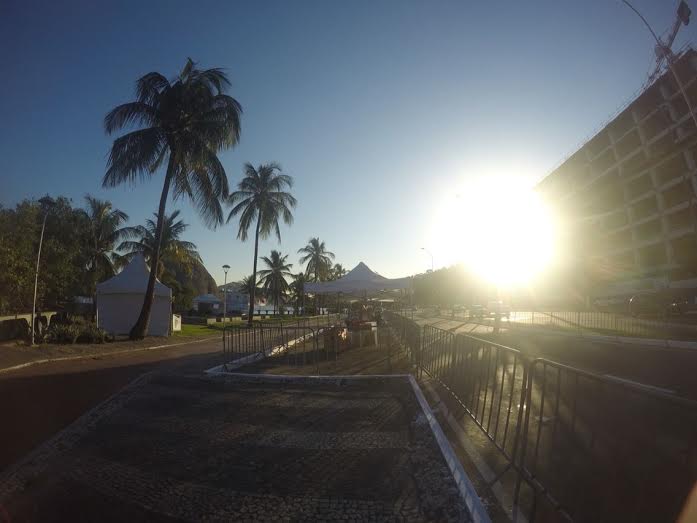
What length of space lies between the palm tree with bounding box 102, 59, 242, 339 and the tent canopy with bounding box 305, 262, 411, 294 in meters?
7.61

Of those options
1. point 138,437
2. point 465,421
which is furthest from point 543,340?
point 138,437

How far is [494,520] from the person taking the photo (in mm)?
3045

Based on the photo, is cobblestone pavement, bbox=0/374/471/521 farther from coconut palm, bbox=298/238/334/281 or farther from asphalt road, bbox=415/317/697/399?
coconut palm, bbox=298/238/334/281

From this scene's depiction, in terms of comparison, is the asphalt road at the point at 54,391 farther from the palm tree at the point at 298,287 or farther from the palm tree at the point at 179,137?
the palm tree at the point at 298,287

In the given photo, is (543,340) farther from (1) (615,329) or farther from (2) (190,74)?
(2) (190,74)

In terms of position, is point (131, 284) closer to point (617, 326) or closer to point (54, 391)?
point (54, 391)

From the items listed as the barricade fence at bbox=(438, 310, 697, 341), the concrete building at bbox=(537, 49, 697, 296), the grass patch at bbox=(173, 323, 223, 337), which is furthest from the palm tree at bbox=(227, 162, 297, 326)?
the concrete building at bbox=(537, 49, 697, 296)

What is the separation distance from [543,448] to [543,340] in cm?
1457

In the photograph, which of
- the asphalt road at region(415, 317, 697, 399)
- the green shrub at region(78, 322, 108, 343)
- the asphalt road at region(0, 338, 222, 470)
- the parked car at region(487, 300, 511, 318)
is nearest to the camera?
the asphalt road at region(0, 338, 222, 470)

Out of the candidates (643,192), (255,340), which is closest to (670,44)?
(643,192)

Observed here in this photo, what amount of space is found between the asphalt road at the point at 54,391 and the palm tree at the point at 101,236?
85.8 feet

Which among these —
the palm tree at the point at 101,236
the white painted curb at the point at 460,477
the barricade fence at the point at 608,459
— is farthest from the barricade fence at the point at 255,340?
the palm tree at the point at 101,236

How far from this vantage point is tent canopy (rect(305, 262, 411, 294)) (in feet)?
50.5

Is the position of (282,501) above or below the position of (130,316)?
below
